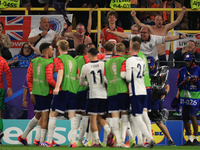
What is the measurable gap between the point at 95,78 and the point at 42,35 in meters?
3.84

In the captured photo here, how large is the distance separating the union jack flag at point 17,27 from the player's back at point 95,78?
177 inches

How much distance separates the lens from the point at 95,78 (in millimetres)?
7758

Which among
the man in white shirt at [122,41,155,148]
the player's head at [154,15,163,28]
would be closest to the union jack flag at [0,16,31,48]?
the player's head at [154,15,163,28]

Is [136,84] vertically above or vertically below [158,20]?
below

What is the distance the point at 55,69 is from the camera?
25.9 feet

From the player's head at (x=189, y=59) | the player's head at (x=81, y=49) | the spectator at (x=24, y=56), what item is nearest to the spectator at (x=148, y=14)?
the player's head at (x=189, y=59)

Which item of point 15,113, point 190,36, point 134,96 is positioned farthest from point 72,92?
point 190,36

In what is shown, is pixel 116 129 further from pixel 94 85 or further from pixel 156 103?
pixel 156 103

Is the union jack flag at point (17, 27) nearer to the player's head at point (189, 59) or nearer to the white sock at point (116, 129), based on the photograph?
the player's head at point (189, 59)

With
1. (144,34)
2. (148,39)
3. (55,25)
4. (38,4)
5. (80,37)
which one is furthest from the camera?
(38,4)

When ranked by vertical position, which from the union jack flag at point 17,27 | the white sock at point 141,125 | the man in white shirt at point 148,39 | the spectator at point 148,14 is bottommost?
the white sock at point 141,125

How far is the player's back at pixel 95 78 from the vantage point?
25.3 ft

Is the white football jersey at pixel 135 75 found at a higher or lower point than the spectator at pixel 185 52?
lower

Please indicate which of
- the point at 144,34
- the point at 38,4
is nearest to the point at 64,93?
the point at 144,34
